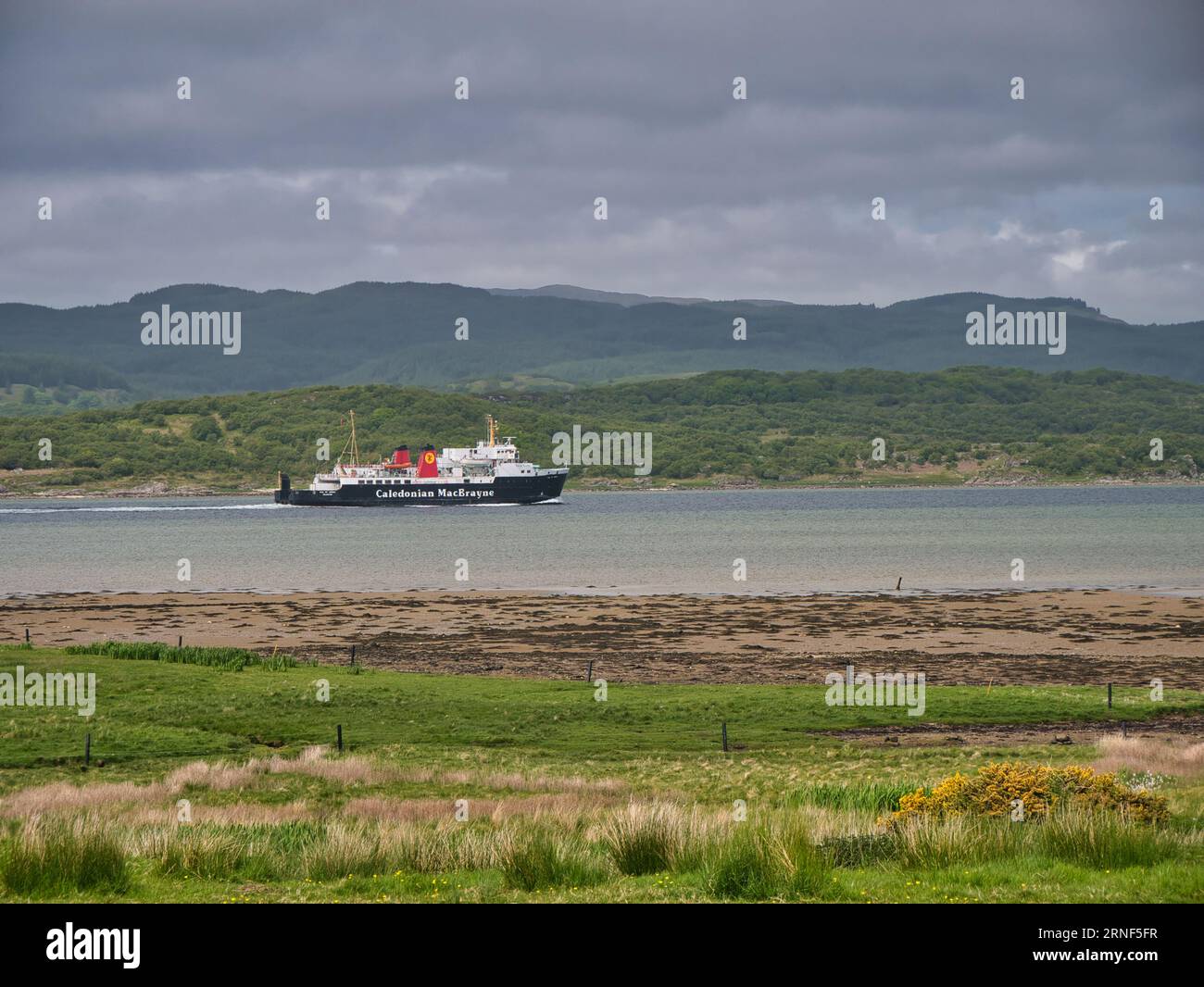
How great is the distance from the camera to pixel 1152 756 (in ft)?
71.0

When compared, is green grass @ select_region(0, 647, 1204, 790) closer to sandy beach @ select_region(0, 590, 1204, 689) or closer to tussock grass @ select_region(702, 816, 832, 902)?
sandy beach @ select_region(0, 590, 1204, 689)

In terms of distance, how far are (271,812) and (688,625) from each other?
31.6 metres

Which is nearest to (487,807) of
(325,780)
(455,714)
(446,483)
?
(325,780)

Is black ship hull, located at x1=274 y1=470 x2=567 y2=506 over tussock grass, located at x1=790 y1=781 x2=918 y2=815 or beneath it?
over

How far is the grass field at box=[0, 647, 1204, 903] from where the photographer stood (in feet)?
35.1

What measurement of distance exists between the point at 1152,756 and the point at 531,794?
10.6 metres

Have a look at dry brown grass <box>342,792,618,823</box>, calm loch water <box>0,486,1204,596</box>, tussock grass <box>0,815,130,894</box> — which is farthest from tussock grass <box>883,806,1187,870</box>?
calm loch water <box>0,486,1204,596</box>

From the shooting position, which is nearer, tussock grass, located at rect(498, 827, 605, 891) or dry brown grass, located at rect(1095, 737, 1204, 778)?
tussock grass, located at rect(498, 827, 605, 891)

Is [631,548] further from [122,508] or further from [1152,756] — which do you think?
[122,508]

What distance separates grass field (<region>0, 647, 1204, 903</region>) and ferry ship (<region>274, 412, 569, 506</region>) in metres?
131

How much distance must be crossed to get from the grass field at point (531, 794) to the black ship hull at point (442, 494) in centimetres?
13119

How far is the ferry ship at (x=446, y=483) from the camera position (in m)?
166

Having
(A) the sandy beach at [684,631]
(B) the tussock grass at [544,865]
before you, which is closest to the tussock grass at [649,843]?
(B) the tussock grass at [544,865]
